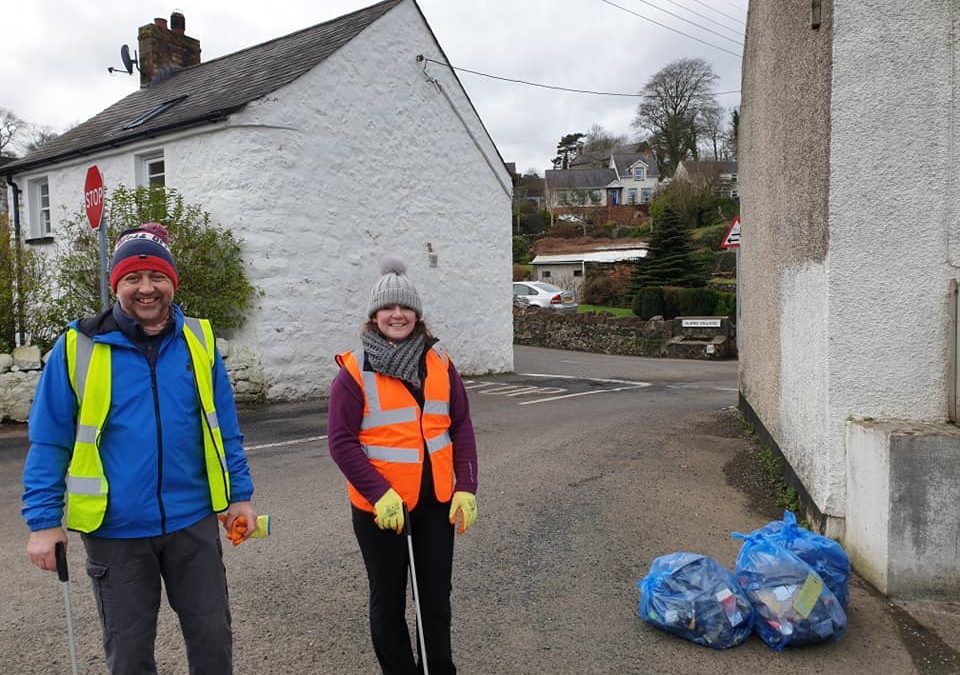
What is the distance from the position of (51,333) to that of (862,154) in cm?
1062

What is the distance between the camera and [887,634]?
3814mm

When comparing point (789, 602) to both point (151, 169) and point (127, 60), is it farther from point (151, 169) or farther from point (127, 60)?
point (127, 60)

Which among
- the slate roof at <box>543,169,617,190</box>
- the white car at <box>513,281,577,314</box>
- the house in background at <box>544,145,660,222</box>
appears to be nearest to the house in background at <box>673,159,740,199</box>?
the white car at <box>513,281,577,314</box>

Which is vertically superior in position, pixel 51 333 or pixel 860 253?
pixel 860 253

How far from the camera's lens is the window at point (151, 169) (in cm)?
1397

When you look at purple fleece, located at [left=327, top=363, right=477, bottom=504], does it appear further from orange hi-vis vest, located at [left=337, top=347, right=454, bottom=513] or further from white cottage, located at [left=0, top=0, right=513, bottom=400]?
white cottage, located at [left=0, top=0, right=513, bottom=400]

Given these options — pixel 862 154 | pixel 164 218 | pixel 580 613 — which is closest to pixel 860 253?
pixel 862 154

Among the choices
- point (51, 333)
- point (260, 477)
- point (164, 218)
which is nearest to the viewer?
point (260, 477)

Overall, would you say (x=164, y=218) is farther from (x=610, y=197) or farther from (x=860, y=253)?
(x=610, y=197)

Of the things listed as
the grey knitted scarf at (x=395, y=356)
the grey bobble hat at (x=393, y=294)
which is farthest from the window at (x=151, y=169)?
the grey knitted scarf at (x=395, y=356)

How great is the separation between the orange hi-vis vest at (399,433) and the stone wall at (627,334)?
19197mm

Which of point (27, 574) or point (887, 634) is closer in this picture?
point (887, 634)

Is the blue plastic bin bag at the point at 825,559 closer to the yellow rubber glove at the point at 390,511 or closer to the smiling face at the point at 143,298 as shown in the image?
the yellow rubber glove at the point at 390,511

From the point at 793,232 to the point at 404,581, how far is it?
4.16 m
